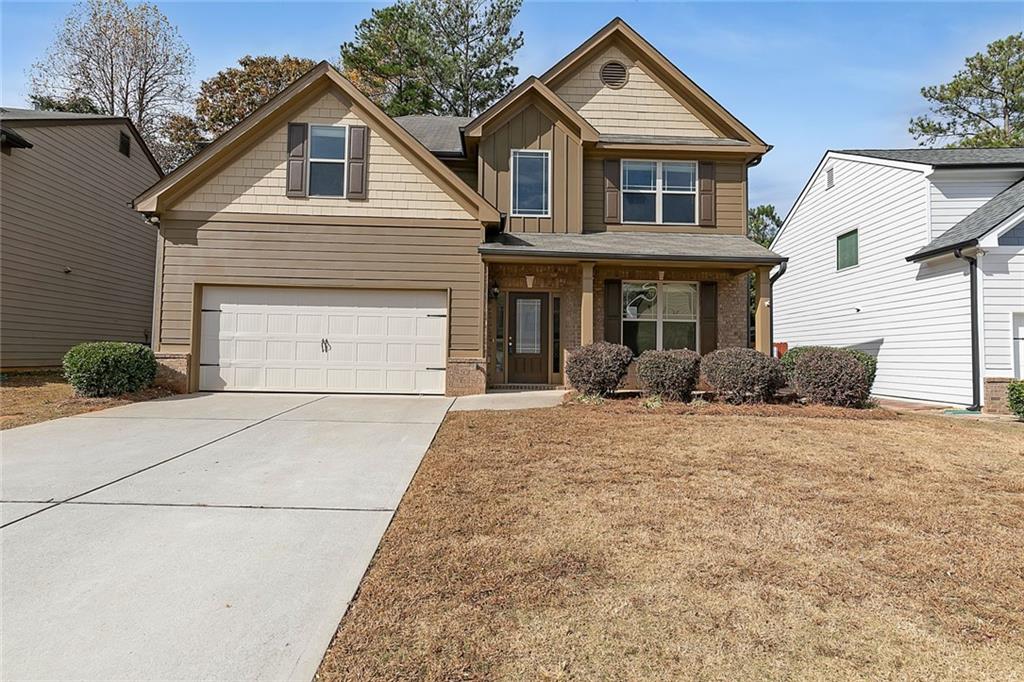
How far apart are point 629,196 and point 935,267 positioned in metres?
6.30

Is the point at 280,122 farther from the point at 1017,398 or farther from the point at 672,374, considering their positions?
the point at 1017,398

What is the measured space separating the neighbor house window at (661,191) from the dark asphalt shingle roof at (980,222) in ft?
15.1

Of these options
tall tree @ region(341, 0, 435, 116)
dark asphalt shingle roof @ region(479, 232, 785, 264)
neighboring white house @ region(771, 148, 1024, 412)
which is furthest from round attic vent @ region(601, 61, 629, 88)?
tall tree @ region(341, 0, 435, 116)

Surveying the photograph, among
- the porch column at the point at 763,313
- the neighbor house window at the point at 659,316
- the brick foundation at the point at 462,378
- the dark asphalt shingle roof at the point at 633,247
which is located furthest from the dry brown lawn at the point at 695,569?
the neighbor house window at the point at 659,316

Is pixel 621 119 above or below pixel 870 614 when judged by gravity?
above

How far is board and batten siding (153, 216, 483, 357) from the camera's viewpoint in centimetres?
1025

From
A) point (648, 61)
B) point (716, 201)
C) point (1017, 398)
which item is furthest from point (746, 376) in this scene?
point (648, 61)

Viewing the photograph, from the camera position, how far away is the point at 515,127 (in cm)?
1180

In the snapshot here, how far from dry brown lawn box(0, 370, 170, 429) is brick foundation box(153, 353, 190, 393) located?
0.20 meters

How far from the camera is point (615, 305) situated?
11914mm

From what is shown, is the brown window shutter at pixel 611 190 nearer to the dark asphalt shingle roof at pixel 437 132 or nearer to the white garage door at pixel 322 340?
the dark asphalt shingle roof at pixel 437 132

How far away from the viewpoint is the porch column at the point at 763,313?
10852mm

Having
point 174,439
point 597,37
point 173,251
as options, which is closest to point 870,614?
point 174,439

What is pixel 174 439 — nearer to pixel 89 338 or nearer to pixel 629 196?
pixel 629 196
